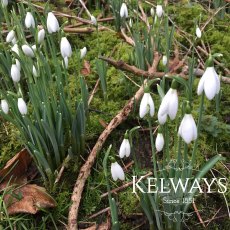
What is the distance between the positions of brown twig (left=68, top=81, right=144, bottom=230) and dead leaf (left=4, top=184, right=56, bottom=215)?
4.9 inches

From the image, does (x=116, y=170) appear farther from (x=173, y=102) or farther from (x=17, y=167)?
(x=17, y=167)

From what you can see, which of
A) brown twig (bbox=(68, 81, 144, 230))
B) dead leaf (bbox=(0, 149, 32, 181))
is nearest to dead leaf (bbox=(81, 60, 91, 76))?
brown twig (bbox=(68, 81, 144, 230))

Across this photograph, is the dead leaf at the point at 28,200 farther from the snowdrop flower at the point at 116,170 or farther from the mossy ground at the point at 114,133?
the snowdrop flower at the point at 116,170

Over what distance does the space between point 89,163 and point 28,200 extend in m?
0.37

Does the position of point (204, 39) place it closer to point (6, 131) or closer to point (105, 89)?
point (105, 89)

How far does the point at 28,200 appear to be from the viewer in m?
2.07

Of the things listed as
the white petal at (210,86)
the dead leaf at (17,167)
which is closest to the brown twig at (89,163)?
the dead leaf at (17,167)

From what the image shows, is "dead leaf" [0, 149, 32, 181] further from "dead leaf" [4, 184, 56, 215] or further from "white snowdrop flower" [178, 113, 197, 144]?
"white snowdrop flower" [178, 113, 197, 144]

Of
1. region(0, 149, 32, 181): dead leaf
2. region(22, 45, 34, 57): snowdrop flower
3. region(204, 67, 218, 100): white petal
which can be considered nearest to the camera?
region(204, 67, 218, 100): white petal

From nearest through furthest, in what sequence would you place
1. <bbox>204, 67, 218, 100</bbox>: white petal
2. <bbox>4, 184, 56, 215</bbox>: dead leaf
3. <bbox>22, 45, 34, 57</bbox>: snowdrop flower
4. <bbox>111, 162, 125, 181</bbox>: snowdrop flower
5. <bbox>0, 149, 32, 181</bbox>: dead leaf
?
<bbox>204, 67, 218, 100</bbox>: white petal < <bbox>111, 162, 125, 181</bbox>: snowdrop flower < <bbox>22, 45, 34, 57</bbox>: snowdrop flower < <bbox>4, 184, 56, 215</bbox>: dead leaf < <bbox>0, 149, 32, 181</bbox>: dead leaf

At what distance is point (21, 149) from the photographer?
7.85ft

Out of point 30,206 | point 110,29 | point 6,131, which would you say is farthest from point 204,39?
point 30,206

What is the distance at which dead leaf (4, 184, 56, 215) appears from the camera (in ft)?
6.65

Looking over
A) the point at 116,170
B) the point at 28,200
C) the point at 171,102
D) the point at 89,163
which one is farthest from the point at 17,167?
the point at 171,102
